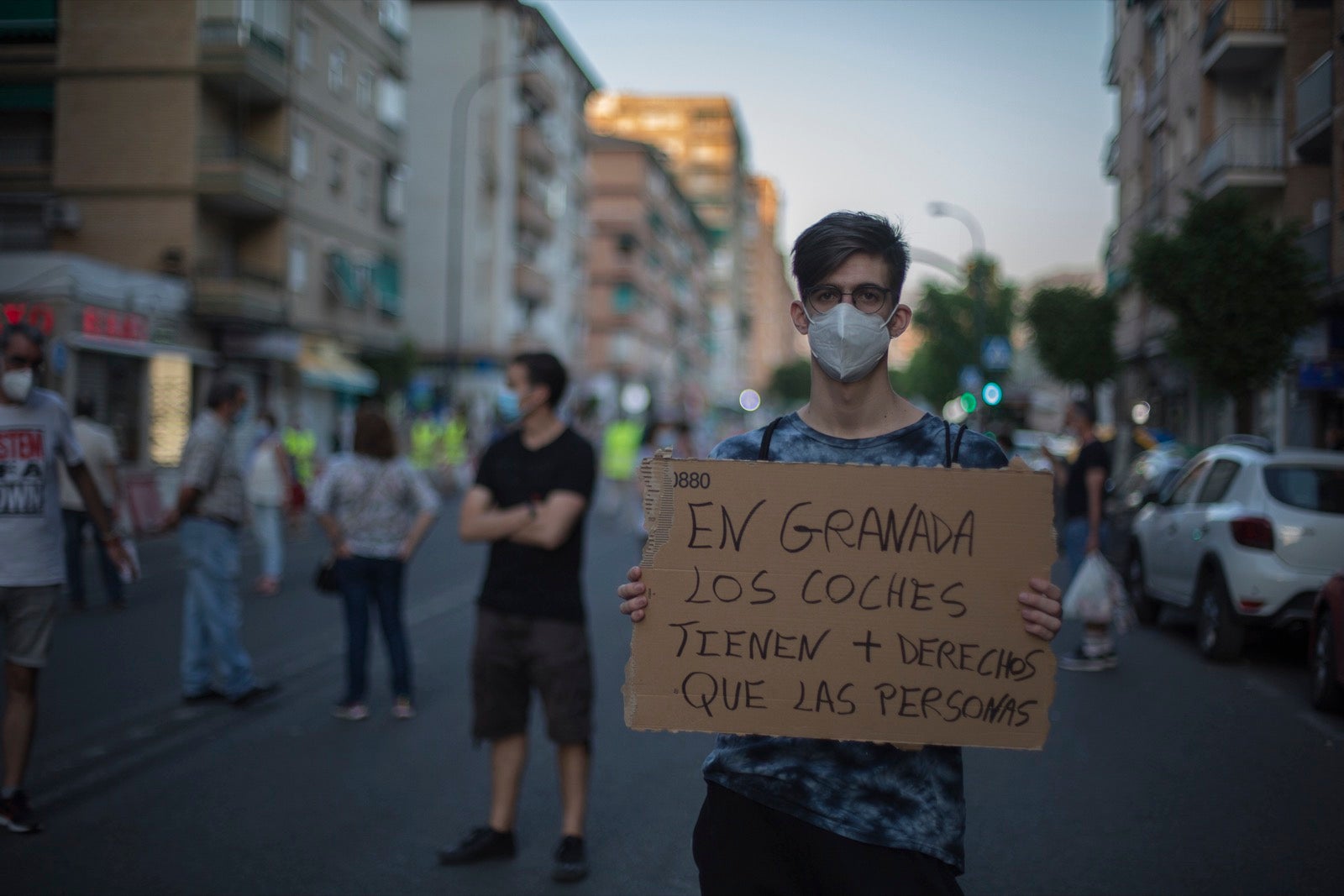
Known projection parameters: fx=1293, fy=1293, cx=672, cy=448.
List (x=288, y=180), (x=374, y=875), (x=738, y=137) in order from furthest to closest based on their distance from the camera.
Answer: (x=738, y=137) < (x=288, y=180) < (x=374, y=875)

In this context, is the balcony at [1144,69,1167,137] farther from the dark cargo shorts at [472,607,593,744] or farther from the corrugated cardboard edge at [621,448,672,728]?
Answer: the corrugated cardboard edge at [621,448,672,728]

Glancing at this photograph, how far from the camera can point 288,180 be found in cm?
3147

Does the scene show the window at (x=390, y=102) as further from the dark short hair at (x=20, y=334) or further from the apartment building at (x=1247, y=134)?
the dark short hair at (x=20, y=334)

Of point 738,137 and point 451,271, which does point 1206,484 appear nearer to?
point 451,271

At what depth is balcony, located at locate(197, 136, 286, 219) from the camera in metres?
26.7

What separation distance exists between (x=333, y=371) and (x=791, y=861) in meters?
35.0

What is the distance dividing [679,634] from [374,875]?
269cm

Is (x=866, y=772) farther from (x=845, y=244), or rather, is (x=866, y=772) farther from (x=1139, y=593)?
(x=1139, y=593)

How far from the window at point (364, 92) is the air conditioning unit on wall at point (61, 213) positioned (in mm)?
15745

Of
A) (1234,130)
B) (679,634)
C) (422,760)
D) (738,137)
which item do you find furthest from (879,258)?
(738,137)

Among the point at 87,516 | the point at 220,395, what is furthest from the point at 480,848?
the point at 87,516

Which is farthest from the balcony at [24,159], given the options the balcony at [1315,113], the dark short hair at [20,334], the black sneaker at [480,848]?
the balcony at [1315,113]

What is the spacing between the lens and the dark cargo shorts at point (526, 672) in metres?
5.11

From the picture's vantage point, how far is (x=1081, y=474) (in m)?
10.7
